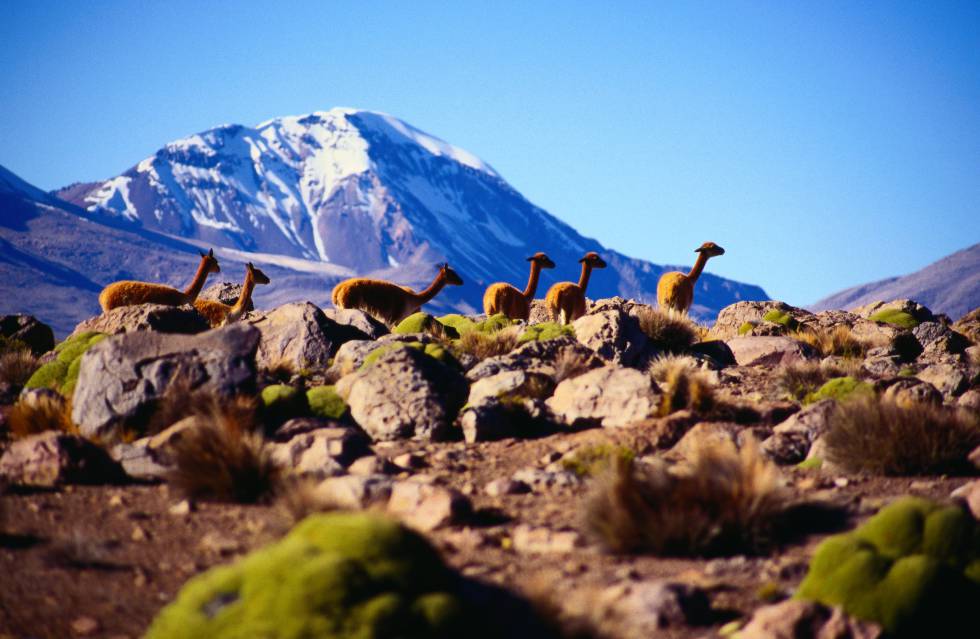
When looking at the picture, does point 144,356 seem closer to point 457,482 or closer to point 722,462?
point 457,482

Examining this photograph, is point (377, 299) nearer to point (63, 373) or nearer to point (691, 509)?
point (63, 373)

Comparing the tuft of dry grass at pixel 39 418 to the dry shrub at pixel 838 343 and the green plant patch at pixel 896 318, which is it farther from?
the green plant patch at pixel 896 318

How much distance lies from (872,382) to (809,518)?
5.91m

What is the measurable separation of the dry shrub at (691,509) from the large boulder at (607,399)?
11.6 feet

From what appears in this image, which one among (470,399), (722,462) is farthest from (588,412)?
(722,462)

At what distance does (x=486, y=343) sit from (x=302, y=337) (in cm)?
324

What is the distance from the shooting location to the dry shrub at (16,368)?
17078mm

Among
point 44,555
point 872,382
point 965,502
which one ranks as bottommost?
point 44,555

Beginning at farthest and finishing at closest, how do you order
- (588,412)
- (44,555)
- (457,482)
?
(588,412)
(457,482)
(44,555)

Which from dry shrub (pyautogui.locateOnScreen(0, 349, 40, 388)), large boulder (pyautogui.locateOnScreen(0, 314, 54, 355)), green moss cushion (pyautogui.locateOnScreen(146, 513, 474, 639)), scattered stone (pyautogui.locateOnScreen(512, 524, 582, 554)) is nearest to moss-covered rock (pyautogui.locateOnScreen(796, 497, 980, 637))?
scattered stone (pyautogui.locateOnScreen(512, 524, 582, 554))

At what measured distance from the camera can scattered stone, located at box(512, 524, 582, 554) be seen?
325 inches

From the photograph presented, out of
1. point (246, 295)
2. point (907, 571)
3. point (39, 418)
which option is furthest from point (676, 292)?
point (907, 571)

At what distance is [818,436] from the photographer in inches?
474

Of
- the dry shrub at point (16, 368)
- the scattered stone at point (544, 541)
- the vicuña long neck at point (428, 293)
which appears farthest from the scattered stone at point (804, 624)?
the vicuña long neck at point (428, 293)
